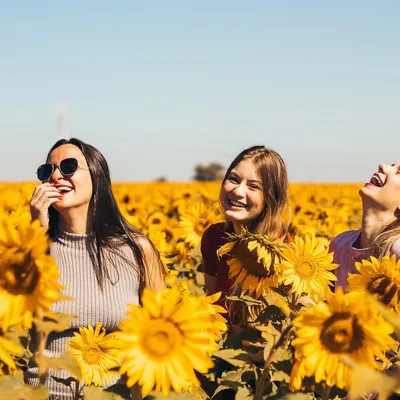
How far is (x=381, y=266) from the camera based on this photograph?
2.28 m

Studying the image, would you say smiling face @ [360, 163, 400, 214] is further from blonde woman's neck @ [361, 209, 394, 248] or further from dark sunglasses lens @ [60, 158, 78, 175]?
dark sunglasses lens @ [60, 158, 78, 175]

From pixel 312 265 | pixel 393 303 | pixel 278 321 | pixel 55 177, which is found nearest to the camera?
pixel 393 303

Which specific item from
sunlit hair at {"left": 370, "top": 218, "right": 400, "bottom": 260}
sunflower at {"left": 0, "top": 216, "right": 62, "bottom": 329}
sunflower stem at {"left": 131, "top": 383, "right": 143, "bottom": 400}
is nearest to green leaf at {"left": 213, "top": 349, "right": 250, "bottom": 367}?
sunflower stem at {"left": 131, "top": 383, "right": 143, "bottom": 400}

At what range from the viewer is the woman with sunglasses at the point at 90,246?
301 cm

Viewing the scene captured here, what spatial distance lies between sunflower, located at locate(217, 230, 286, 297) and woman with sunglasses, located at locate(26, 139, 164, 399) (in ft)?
1.70

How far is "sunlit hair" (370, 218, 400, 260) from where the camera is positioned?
309 centimetres

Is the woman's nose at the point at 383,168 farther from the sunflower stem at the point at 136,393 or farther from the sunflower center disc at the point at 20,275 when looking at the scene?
the sunflower center disc at the point at 20,275

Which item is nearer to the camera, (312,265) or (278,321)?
(278,321)

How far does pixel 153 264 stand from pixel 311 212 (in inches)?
181

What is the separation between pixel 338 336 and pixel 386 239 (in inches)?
56.1

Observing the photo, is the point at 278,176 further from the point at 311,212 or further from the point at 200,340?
the point at 311,212

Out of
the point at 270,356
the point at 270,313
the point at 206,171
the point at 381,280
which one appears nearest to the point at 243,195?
the point at 270,313

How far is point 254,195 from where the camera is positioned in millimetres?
3525

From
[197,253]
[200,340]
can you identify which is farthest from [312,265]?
[197,253]
